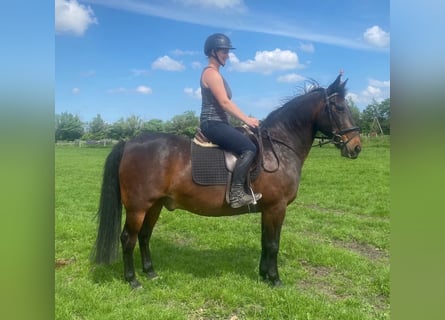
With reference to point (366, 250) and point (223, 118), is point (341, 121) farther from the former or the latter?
point (366, 250)

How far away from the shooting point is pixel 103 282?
463 centimetres

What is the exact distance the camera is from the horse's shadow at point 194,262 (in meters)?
4.95

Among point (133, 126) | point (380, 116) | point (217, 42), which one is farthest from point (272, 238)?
point (133, 126)

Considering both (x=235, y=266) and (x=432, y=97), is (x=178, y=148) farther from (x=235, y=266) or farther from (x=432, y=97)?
(x=432, y=97)

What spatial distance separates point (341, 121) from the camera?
4.57m

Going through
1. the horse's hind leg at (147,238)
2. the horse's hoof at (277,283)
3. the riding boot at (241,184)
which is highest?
the riding boot at (241,184)

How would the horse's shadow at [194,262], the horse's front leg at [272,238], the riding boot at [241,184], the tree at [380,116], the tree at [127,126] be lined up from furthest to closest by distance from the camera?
the tree at [127,126] < the horse's shadow at [194,262] < the horse's front leg at [272,238] < the riding boot at [241,184] < the tree at [380,116]

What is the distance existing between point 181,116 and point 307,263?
8115 mm

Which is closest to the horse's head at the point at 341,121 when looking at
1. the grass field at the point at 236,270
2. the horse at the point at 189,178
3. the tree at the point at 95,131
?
the horse at the point at 189,178

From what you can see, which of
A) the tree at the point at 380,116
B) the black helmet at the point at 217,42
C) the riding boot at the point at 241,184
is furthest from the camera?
the riding boot at the point at 241,184

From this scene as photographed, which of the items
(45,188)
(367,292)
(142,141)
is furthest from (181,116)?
(45,188)

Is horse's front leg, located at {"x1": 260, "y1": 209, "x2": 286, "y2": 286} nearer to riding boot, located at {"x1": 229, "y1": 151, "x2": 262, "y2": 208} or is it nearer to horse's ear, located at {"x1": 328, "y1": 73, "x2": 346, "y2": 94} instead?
riding boot, located at {"x1": 229, "y1": 151, "x2": 262, "y2": 208}

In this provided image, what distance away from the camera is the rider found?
4.25m

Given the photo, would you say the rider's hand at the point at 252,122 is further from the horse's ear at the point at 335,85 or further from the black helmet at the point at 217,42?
the horse's ear at the point at 335,85
